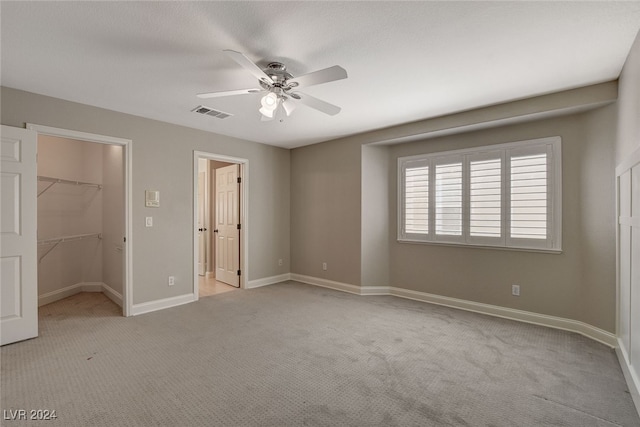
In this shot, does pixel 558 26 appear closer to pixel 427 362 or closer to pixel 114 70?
pixel 427 362

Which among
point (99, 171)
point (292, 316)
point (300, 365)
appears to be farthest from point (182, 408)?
point (99, 171)

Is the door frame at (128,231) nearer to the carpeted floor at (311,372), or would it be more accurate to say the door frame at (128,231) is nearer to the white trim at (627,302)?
the carpeted floor at (311,372)

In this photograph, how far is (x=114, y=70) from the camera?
2.68 metres

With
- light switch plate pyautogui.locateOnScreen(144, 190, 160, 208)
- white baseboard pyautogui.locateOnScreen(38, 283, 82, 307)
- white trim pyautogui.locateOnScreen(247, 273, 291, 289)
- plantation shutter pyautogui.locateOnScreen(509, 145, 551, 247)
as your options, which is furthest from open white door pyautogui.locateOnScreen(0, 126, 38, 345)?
plantation shutter pyautogui.locateOnScreen(509, 145, 551, 247)

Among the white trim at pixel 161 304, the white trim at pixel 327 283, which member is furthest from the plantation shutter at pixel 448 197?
the white trim at pixel 161 304

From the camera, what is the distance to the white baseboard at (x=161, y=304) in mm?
3922

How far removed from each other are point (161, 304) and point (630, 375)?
15.9 feet

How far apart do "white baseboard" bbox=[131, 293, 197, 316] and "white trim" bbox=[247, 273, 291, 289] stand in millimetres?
1044

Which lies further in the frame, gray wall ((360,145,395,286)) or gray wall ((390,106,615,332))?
gray wall ((360,145,395,286))

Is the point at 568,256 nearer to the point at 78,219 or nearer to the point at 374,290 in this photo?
the point at 374,290

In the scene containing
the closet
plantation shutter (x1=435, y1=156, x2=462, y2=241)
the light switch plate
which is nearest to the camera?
the light switch plate

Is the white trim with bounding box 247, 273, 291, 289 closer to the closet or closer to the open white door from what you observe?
the closet

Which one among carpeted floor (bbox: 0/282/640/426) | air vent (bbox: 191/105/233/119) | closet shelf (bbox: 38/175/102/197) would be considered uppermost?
air vent (bbox: 191/105/233/119)

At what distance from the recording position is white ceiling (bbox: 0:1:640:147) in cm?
190
